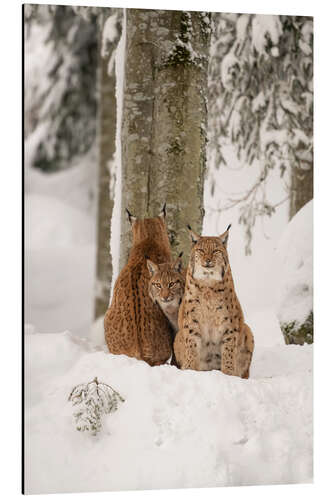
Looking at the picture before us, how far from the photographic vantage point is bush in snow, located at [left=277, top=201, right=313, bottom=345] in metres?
3.78

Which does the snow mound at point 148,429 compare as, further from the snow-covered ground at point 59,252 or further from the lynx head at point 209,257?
the lynx head at point 209,257

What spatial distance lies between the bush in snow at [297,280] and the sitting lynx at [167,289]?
0.55m

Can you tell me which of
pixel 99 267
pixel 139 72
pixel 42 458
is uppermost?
pixel 139 72

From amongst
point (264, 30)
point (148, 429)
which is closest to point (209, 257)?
point (148, 429)

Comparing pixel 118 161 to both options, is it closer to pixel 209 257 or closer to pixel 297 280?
pixel 209 257

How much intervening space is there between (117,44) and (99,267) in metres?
1.02

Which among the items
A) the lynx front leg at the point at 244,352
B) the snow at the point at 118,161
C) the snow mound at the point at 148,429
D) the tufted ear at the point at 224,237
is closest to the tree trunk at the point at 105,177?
the snow at the point at 118,161

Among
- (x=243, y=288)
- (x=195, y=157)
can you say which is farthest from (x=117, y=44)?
(x=243, y=288)

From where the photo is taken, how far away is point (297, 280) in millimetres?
3816

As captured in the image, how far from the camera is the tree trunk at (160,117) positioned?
3654 mm

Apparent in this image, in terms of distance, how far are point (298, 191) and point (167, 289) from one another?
2.68ft

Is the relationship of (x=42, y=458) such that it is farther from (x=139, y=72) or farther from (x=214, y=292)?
(x=139, y=72)

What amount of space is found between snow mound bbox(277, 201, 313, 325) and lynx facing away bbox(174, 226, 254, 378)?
1.12 ft

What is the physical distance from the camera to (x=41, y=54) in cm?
345
